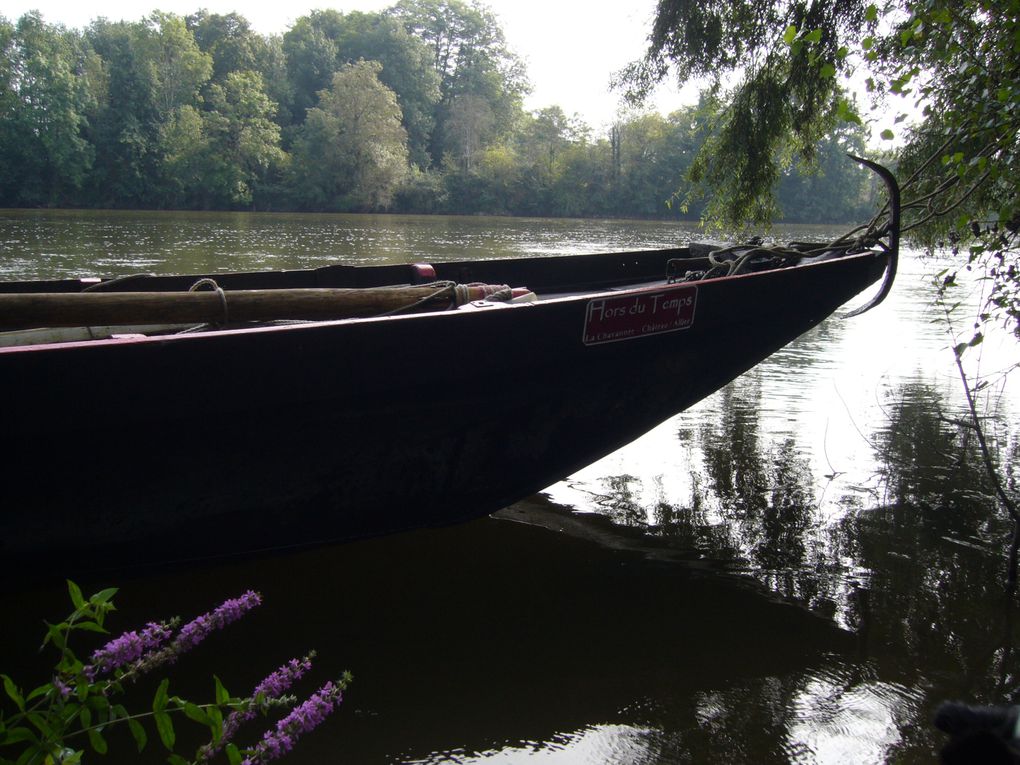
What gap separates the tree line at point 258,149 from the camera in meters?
55.0

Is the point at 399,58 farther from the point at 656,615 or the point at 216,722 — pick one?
the point at 216,722

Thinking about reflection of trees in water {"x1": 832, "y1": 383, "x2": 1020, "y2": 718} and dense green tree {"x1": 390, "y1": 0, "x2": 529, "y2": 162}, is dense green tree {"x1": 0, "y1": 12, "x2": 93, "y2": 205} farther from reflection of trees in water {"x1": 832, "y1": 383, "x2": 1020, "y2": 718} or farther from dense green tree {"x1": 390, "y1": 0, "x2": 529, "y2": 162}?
reflection of trees in water {"x1": 832, "y1": 383, "x2": 1020, "y2": 718}

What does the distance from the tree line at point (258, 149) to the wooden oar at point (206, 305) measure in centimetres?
4549

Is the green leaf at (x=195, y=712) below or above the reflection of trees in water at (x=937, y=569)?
above

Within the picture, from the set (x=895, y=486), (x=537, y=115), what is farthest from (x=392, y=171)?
(x=895, y=486)

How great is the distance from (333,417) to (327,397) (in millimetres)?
111

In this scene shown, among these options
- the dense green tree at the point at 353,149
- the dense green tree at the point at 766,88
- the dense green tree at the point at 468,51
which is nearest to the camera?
the dense green tree at the point at 766,88

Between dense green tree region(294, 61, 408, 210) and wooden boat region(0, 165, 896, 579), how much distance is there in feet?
192

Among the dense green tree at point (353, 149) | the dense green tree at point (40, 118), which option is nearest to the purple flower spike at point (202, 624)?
the dense green tree at point (40, 118)

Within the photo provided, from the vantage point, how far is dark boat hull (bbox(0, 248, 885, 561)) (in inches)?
113

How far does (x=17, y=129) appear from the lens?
176 feet

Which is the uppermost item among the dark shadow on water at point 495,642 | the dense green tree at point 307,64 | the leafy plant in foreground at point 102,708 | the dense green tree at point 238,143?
the dense green tree at point 307,64

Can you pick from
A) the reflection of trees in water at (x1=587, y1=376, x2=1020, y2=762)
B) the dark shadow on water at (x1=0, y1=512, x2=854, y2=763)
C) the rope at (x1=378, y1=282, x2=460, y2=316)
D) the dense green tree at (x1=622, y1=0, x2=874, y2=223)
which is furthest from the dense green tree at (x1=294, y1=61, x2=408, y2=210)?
the dark shadow on water at (x1=0, y1=512, x2=854, y2=763)

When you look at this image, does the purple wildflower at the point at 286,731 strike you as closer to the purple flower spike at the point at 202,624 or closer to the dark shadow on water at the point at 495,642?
the purple flower spike at the point at 202,624
